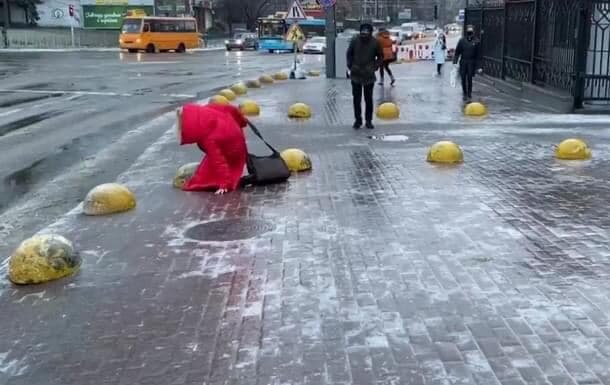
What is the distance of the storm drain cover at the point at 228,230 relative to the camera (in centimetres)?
686

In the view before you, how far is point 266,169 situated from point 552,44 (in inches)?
460

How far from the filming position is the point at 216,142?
8.39 m

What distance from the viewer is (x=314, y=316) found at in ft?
16.1

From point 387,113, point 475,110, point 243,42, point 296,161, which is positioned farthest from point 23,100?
point 243,42

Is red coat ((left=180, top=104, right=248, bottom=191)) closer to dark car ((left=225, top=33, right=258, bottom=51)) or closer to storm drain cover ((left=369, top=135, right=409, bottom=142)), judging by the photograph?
storm drain cover ((left=369, top=135, right=409, bottom=142))

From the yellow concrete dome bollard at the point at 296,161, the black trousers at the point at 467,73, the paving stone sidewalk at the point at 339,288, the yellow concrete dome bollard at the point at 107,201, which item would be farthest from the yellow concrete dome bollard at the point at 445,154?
the black trousers at the point at 467,73

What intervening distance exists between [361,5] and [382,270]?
112490 millimetres

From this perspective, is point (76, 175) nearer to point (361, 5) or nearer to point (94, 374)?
point (94, 374)

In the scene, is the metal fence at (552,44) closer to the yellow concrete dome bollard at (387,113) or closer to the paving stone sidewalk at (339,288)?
the yellow concrete dome bollard at (387,113)

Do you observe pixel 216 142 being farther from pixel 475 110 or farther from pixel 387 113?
pixel 475 110

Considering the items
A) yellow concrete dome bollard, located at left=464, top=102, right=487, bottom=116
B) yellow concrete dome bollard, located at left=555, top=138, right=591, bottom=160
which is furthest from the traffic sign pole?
yellow concrete dome bollard, located at left=555, top=138, right=591, bottom=160

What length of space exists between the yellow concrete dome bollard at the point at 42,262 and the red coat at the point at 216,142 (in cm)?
267

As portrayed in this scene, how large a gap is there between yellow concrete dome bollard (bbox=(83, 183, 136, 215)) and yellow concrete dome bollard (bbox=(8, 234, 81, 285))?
71.4 inches

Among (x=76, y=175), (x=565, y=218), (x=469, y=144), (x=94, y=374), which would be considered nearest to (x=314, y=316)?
(x=94, y=374)
